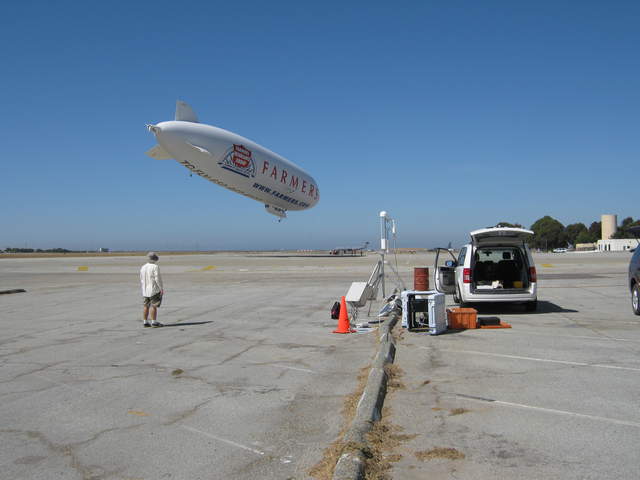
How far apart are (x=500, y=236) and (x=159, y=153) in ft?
123

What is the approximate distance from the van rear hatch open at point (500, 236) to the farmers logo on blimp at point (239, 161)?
109 ft

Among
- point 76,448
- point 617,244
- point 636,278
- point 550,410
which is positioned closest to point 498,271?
point 636,278

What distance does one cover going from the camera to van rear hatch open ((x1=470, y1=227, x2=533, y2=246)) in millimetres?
12773

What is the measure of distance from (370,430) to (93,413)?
305 cm

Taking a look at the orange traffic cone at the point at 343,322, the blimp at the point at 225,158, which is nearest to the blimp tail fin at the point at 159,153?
the blimp at the point at 225,158

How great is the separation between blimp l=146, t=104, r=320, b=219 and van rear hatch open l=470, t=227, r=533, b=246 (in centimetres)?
3174

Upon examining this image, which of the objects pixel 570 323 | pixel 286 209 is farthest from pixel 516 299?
pixel 286 209

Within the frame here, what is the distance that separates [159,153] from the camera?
4534 centimetres

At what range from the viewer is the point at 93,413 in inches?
227

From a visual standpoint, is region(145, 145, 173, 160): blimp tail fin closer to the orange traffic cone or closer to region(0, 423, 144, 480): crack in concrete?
the orange traffic cone

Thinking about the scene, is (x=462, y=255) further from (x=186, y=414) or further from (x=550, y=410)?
(x=186, y=414)

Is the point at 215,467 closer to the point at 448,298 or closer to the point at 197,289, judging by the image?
the point at 448,298

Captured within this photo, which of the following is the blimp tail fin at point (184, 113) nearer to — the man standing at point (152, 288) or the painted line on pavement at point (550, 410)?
the man standing at point (152, 288)

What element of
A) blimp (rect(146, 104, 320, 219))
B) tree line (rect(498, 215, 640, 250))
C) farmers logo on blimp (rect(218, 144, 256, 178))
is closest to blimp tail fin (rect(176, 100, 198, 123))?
blimp (rect(146, 104, 320, 219))
